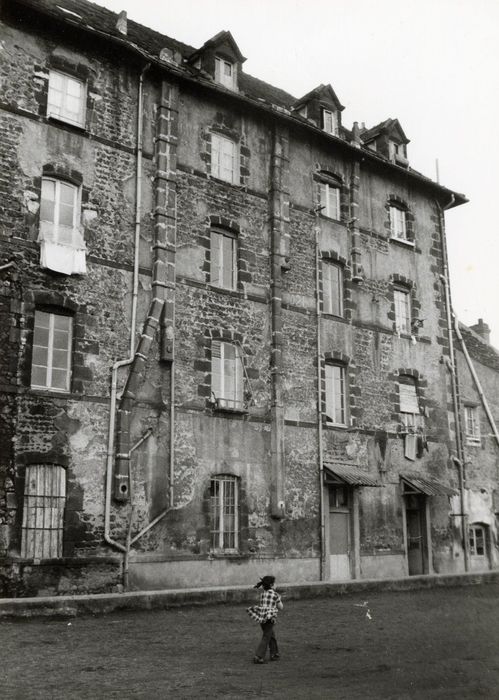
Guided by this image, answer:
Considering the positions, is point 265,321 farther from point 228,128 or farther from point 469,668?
point 469,668

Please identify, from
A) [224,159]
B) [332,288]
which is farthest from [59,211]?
[332,288]

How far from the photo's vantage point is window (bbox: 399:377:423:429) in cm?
2255

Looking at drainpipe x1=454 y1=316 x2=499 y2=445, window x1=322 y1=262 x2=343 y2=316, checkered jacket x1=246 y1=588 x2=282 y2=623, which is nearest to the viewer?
checkered jacket x1=246 y1=588 x2=282 y2=623

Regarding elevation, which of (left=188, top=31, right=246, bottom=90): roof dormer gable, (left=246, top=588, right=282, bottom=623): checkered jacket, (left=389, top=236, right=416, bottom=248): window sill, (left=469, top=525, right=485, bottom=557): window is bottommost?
(left=246, top=588, right=282, bottom=623): checkered jacket

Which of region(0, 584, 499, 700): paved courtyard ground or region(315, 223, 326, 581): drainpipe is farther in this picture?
region(315, 223, 326, 581): drainpipe

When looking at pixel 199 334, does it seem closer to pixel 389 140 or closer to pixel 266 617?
pixel 266 617

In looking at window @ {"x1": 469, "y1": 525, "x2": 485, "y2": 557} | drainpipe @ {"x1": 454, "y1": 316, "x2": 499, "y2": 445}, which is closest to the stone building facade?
window @ {"x1": 469, "y1": 525, "x2": 485, "y2": 557}

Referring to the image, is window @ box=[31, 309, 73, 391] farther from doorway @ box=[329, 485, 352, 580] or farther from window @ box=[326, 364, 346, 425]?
Answer: doorway @ box=[329, 485, 352, 580]

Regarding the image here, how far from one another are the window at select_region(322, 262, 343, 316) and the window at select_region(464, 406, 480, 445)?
20.8 feet

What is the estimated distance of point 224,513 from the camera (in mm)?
18047

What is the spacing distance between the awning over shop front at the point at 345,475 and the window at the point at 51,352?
24.1 feet

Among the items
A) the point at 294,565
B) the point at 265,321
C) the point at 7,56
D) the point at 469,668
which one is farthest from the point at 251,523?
the point at 7,56

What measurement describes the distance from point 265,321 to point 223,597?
7375mm

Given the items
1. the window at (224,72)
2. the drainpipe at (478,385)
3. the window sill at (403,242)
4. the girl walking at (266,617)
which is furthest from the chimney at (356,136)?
Answer: the girl walking at (266,617)
